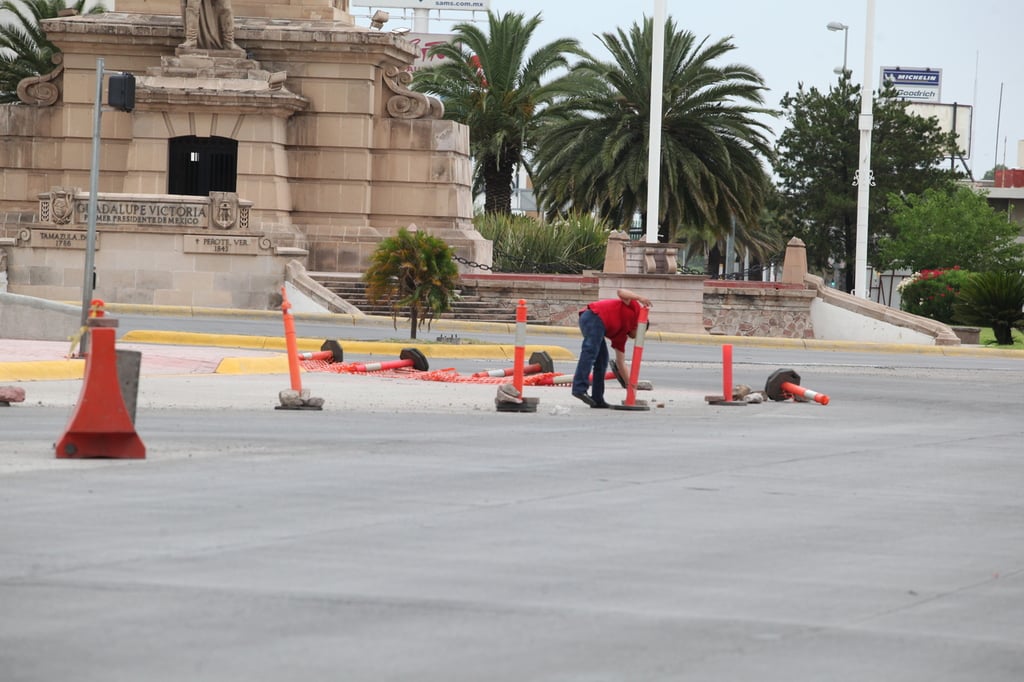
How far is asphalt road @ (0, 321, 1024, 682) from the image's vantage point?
235 inches

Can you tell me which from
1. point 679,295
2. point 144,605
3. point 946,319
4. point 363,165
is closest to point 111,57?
point 363,165

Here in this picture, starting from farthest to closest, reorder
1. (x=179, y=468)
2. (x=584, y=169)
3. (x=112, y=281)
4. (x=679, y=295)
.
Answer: (x=584, y=169)
(x=679, y=295)
(x=112, y=281)
(x=179, y=468)

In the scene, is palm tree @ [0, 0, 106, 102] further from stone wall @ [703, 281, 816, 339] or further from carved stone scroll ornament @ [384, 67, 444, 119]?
stone wall @ [703, 281, 816, 339]

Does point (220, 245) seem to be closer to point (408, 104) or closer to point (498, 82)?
point (408, 104)

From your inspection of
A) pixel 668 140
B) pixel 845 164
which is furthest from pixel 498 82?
pixel 845 164

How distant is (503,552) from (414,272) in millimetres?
19609

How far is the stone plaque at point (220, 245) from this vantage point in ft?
119

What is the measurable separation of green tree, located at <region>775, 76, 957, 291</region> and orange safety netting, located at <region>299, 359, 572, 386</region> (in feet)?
202

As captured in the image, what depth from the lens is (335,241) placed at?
41.4m

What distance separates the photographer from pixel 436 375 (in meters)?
20.2

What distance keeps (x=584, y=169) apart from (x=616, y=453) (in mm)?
41347

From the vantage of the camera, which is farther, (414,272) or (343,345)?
(414,272)

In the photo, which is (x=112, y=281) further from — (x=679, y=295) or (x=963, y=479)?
(x=963, y=479)

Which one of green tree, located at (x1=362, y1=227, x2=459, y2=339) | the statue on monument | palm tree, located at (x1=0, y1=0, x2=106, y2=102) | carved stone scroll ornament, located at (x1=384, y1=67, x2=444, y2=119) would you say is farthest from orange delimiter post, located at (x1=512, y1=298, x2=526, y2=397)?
palm tree, located at (x1=0, y1=0, x2=106, y2=102)
